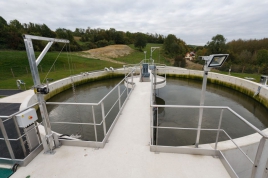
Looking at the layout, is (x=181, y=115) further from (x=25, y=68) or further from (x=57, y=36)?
(x=57, y=36)

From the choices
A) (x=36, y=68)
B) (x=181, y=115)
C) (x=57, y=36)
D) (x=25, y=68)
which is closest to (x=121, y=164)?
(x=36, y=68)

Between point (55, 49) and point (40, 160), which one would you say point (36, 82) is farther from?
point (55, 49)

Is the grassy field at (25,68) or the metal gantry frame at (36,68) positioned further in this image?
the grassy field at (25,68)

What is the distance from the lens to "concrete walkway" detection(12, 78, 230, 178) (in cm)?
221

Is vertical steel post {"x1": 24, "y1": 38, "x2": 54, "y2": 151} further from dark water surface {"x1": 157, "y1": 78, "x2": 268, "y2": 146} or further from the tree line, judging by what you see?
the tree line

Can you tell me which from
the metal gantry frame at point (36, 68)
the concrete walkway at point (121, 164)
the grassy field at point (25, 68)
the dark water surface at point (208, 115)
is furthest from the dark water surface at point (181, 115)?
the grassy field at point (25, 68)

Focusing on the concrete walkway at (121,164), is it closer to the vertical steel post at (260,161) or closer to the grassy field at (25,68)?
the vertical steel post at (260,161)

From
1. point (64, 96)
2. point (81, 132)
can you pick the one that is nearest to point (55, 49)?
point (64, 96)

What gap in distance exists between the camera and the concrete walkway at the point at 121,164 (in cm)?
221

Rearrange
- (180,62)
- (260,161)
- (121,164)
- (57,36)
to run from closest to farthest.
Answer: (260,161), (121,164), (180,62), (57,36)

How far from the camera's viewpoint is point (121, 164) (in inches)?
94.4

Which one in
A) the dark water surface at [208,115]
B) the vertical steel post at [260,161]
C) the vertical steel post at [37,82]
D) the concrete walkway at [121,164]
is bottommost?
the dark water surface at [208,115]

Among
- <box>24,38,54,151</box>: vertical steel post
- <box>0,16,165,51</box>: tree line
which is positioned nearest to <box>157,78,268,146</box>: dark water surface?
<box>24,38,54,151</box>: vertical steel post

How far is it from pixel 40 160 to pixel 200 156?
281 centimetres
